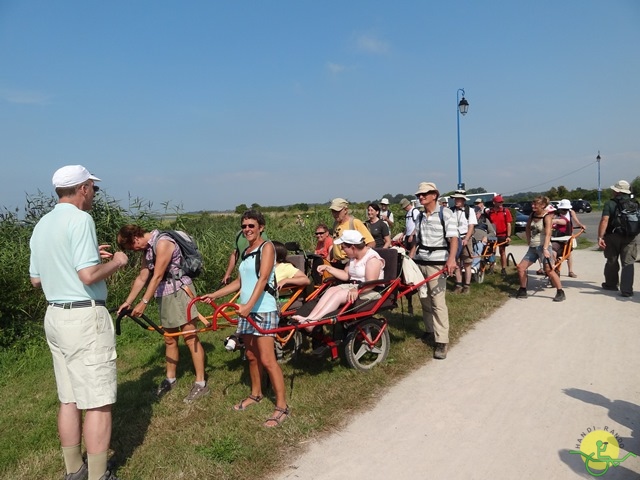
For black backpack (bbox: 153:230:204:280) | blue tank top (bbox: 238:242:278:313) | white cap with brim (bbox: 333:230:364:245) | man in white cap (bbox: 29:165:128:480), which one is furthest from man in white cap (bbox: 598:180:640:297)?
man in white cap (bbox: 29:165:128:480)

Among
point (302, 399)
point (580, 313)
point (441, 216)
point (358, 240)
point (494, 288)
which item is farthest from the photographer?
point (494, 288)

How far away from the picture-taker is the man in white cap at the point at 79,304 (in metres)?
2.70

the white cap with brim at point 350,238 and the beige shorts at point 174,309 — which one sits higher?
the white cap with brim at point 350,238

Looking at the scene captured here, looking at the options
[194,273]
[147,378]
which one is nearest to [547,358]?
[194,273]

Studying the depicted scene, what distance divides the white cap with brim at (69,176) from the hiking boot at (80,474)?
1.93m

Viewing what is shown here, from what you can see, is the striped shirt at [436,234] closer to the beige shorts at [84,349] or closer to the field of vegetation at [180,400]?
the field of vegetation at [180,400]

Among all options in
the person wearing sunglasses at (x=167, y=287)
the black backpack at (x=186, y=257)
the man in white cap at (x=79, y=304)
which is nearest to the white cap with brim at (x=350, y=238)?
the black backpack at (x=186, y=257)

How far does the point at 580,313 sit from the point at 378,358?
11.8ft

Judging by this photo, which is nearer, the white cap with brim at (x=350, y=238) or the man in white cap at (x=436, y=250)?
the white cap with brim at (x=350, y=238)

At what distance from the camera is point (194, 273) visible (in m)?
4.32

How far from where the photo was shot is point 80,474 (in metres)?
3.05

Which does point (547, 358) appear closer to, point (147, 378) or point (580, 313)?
point (580, 313)

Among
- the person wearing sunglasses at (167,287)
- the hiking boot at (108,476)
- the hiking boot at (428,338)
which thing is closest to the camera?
the hiking boot at (108,476)

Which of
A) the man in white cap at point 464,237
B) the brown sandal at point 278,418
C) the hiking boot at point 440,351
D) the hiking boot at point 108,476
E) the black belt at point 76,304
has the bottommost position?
the hiking boot at point 440,351
